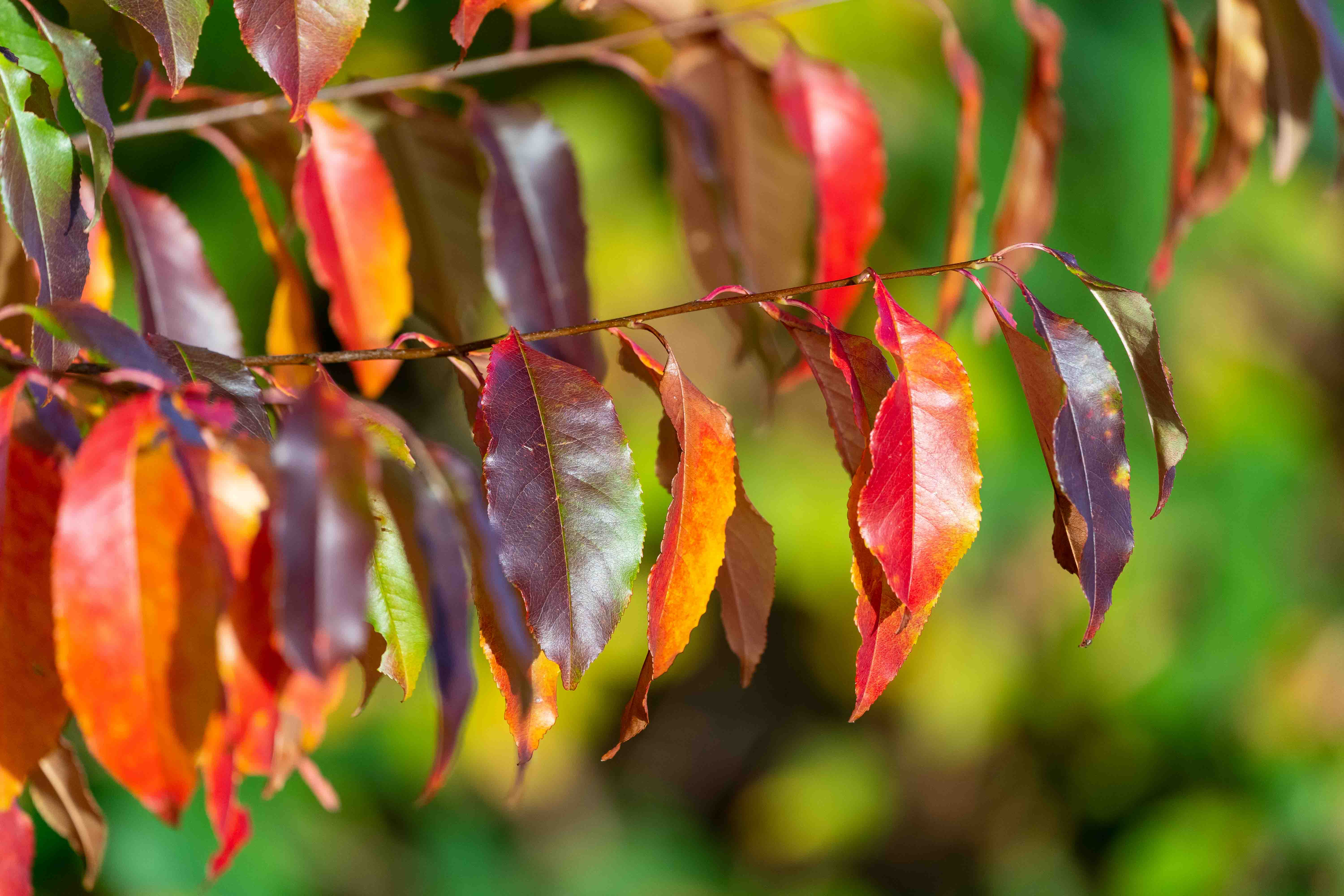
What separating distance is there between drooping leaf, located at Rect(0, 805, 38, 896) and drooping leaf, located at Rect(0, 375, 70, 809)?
3.8 inches

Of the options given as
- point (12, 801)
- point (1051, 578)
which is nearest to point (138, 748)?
point (12, 801)

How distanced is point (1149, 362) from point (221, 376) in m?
0.33

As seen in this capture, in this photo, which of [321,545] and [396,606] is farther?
[396,606]

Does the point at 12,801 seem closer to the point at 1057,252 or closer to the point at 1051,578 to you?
the point at 1057,252

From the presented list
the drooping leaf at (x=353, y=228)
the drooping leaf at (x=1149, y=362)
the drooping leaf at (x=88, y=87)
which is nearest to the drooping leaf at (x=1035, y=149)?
the drooping leaf at (x=1149, y=362)

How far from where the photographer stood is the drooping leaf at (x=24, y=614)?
0.96 ft

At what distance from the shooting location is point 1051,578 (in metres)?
1.80

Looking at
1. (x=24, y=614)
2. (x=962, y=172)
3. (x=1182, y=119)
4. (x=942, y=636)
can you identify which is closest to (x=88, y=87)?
(x=24, y=614)

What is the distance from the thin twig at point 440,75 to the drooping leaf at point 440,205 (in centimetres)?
2

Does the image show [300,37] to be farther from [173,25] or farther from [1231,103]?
[1231,103]

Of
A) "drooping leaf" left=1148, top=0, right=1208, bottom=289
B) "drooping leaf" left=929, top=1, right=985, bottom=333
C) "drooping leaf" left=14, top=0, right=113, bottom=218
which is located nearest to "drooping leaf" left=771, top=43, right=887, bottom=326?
"drooping leaf" left=929, top=1, right=985, bottom=333

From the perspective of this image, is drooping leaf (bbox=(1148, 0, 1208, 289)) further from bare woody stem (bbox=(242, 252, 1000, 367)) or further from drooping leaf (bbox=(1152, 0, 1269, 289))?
bare woody stem (bbox=(242, 252, 1000, 367))

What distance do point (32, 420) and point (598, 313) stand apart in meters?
1.11

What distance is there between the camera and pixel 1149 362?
1.23 feet
